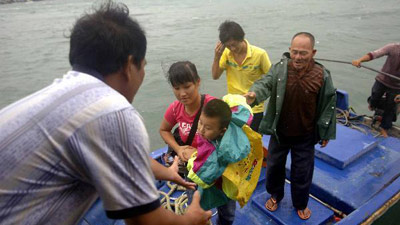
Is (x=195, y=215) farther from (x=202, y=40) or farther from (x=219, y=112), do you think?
(x=202, y=40)

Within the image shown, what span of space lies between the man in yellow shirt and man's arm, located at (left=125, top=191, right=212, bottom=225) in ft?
6.27

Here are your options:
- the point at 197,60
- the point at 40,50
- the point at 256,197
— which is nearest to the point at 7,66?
the point at 40,50

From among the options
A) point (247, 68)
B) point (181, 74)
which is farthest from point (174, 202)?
point (247, 68)

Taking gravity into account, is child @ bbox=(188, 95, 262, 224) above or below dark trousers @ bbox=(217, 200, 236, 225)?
above

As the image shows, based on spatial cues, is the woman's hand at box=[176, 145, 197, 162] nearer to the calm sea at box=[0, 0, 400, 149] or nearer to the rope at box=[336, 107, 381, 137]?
the rope at box=[336, 107, 381, 137]

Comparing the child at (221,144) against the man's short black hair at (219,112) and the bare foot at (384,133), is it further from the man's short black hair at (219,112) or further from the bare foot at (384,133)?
the bare foot at (384,133)

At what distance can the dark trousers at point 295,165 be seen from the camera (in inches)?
94.1

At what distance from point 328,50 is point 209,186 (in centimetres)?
1176

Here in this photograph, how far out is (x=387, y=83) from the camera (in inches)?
160

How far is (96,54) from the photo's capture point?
1.12m

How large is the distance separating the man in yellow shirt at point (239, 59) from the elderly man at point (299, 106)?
0.72 metres

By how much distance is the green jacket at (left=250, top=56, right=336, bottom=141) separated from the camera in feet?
7.36

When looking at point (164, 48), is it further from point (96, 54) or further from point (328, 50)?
point (96, 54)

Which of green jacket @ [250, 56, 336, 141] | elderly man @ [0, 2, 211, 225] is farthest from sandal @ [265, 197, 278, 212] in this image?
elderly man @ [0, 2, 211, 225]
